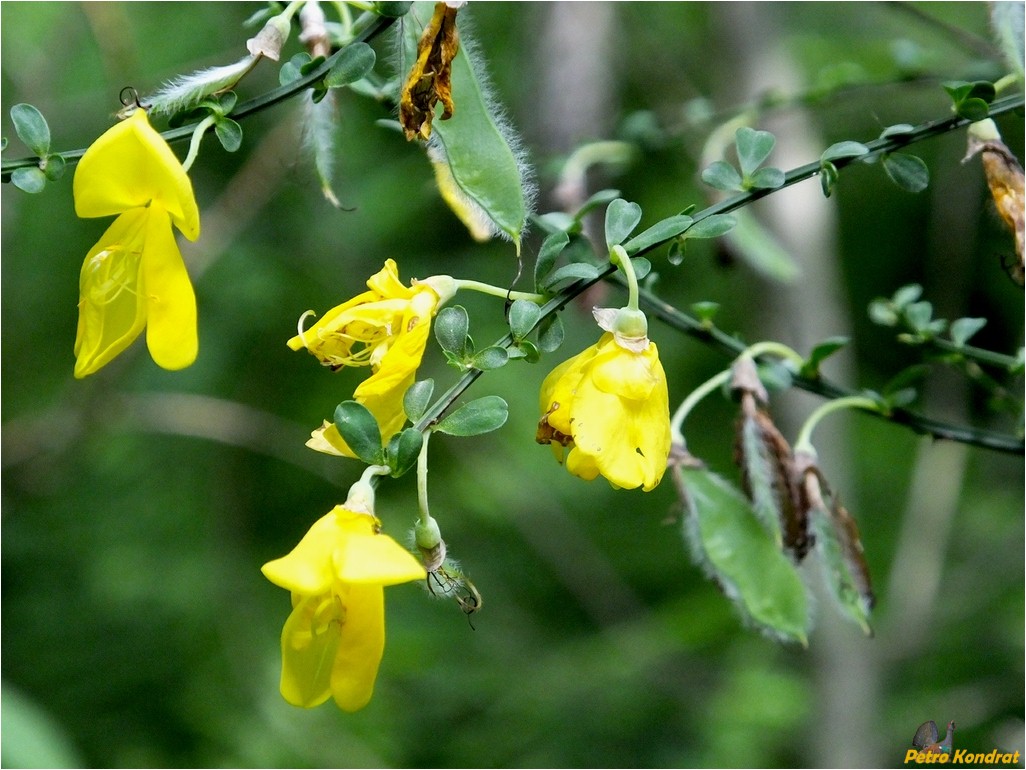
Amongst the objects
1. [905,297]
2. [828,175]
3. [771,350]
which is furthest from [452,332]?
[905,297]

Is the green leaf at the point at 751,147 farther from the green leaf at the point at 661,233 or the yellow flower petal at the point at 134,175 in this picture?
the yellow flower petal at the point at 134,175

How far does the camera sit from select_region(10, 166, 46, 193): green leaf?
1.75 ft

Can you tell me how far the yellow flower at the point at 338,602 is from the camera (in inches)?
18.2

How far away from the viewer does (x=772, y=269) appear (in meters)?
1.03

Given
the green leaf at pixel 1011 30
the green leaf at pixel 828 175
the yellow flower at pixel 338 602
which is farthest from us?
the green leaf at pixel 1011 30

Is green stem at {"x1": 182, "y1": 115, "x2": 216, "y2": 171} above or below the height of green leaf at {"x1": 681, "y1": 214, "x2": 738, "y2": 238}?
above

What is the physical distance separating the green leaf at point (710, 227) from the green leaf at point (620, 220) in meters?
0.03

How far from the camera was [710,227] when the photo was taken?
545mm

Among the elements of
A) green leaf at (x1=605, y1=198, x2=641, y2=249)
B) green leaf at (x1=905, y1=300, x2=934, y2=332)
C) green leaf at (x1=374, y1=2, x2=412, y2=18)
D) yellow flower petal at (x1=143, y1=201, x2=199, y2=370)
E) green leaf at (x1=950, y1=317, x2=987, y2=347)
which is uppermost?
green leaf at (x1=374, y1=2, x2=412, y2=18)

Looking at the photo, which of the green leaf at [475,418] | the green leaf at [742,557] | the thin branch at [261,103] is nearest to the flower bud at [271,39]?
the thin branch at [261,103]

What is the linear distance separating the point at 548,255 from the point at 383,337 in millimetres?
106

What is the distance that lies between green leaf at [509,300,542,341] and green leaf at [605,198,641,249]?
58 millimetres

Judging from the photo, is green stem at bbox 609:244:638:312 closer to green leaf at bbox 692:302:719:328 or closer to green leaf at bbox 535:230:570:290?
green leaf at bbox 535:230:570:290

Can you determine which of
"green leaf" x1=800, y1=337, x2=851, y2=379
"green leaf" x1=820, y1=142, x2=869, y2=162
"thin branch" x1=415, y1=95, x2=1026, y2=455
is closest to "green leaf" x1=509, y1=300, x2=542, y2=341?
"thin branch" x1=415, y1=95, x2=1026, y2=455
